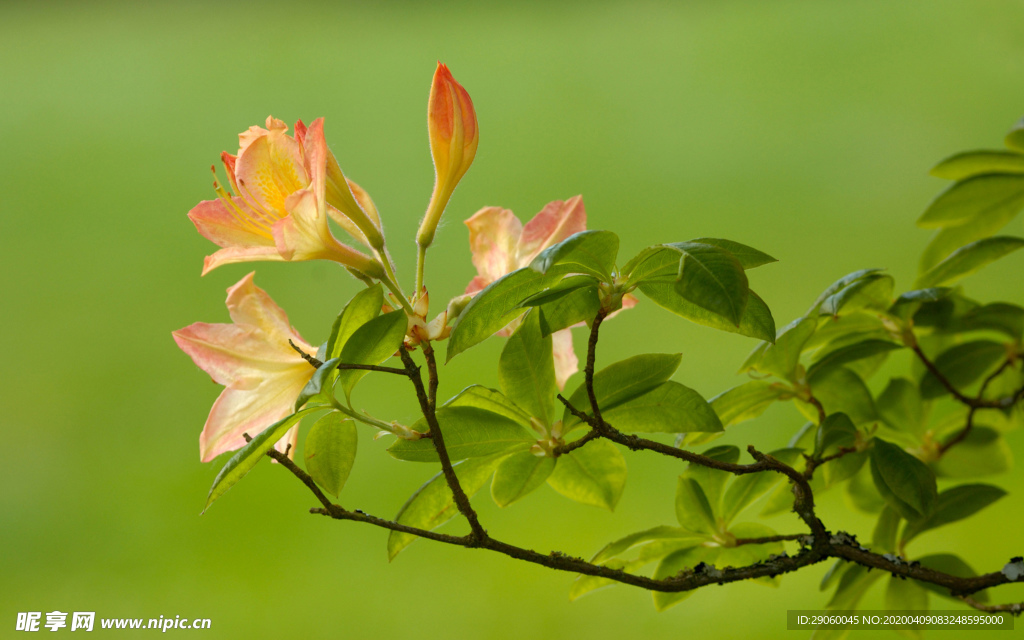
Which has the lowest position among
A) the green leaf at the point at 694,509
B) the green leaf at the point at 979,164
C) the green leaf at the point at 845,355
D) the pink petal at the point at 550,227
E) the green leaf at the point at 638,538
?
the green leaf at the point at 638,538

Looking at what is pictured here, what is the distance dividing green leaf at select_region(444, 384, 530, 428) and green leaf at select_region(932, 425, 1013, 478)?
53cm

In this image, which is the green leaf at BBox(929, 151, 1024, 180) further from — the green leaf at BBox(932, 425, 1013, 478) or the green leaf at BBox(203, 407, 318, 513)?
the green leaf at BBox(203, 407, 318, 513)

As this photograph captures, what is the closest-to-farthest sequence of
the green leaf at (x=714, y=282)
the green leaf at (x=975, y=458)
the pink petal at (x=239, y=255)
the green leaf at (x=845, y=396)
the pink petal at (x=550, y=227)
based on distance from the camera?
the green leaf at (x=714, y=282), the pink petal at (x=239, y=255), the pink petal at (x=550, y=227), the green leaf at (x=845, y=396), the green leaf at (x=975, y=458)

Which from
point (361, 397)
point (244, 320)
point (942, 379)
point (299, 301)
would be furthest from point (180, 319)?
point (942, 379)

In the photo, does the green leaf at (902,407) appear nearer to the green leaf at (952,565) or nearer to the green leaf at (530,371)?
the green leaf at (952,565)

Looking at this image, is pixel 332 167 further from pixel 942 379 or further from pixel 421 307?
pixel 942 379

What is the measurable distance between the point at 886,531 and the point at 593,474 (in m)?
0.33

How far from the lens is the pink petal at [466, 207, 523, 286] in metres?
0.58

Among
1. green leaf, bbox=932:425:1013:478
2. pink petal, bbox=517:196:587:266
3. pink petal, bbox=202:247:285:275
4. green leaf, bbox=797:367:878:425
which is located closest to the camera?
pink petal, bbox=202:247:285:275

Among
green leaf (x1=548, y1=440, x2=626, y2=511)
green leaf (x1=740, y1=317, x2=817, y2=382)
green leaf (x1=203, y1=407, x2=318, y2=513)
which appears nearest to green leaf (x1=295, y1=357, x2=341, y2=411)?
green leaf (x1=203, y1=407, x2=318, y2=513)

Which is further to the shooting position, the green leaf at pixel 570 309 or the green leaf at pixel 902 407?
the green leaf at pixel 902 407

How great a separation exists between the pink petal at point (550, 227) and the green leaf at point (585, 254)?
0.12m

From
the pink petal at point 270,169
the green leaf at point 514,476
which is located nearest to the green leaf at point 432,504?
the green leaf at point 514,476

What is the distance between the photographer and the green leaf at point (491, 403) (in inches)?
20.7
